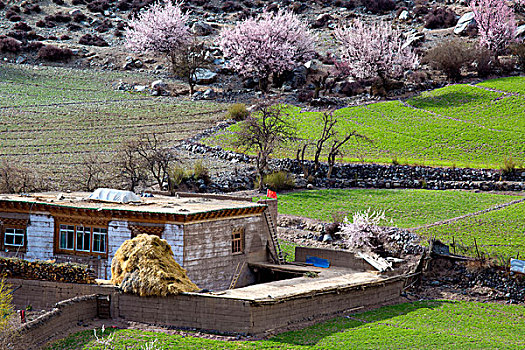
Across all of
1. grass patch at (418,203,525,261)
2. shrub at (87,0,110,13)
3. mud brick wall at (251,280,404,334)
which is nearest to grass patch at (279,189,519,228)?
grass patch at (418,203,525,261)

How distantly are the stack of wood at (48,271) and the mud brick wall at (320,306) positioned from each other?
21.6ft

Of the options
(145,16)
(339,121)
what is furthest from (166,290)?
(145,16)

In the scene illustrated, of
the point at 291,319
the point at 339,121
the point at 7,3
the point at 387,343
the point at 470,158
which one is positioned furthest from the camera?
the point at 7,3

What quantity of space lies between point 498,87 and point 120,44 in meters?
49.9

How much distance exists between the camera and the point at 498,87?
232ft

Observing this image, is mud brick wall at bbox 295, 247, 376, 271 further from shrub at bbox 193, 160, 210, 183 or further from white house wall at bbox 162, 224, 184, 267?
shrub at bbox 193, 160, 210, 183

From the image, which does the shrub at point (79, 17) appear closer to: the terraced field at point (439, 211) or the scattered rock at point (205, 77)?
the scattered rock at point (205, 77)

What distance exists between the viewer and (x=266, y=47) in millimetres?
81312

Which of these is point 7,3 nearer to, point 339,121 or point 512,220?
point 339,121

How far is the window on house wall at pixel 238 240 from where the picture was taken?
31156 millimetres

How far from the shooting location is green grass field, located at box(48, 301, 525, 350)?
2259 centimetres

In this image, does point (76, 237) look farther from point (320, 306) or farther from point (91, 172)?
point (91, 172)

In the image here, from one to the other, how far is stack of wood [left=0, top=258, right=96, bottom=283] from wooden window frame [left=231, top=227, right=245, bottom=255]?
22.3 ft

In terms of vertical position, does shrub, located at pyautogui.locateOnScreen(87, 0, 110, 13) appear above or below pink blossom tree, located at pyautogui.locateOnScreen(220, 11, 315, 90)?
above
